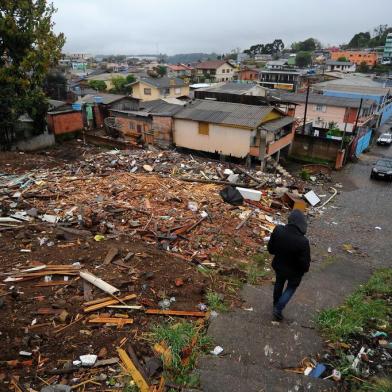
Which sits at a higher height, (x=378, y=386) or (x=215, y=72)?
(x=215, y=72)

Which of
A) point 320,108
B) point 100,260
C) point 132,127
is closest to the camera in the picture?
point 100,260

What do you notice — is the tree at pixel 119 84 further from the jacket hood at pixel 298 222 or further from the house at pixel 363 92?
the jacket hood at pixel 298 222

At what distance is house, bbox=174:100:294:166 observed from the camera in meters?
20.6

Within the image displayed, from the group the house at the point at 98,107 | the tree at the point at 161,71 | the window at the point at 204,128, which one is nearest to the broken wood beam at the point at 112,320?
the window at the point at 204,128

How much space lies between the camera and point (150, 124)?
86.0 feet

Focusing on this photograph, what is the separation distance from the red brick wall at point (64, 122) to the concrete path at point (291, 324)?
21.8 metres

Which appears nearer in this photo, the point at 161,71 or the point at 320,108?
the point at 320,108

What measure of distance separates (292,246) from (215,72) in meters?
74.9

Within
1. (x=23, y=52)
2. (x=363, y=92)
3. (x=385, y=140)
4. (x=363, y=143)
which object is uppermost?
(x=23, y=52)

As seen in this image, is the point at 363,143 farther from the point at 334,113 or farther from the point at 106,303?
the point at 106,303

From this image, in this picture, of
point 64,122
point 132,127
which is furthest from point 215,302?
point 64,122

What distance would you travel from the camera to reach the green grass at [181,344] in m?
3.98

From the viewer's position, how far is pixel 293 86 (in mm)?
56562

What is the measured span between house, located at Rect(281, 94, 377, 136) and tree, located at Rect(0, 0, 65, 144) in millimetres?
22673
